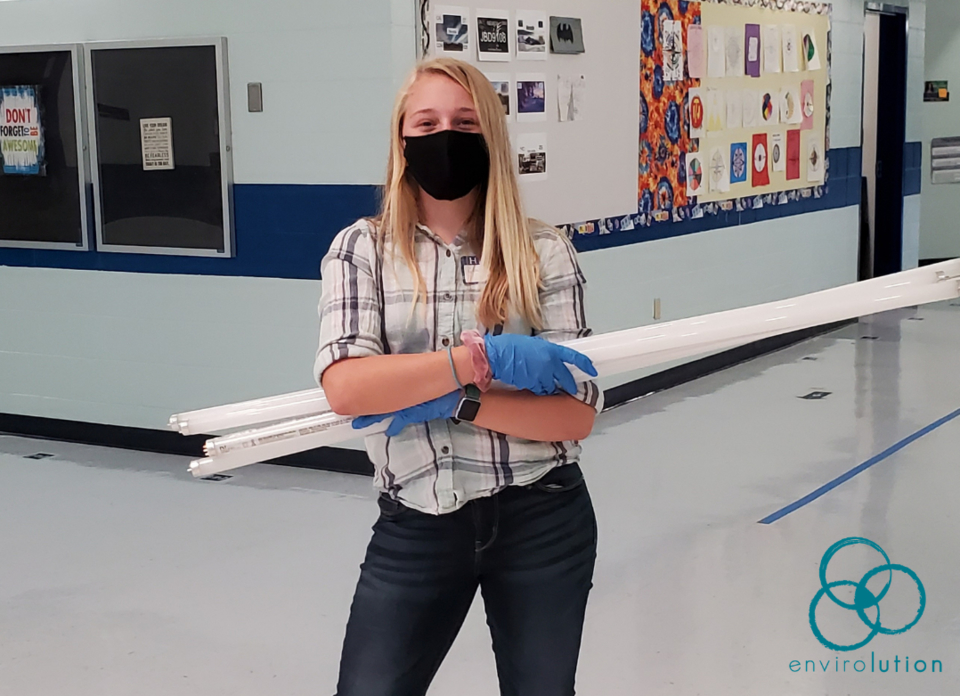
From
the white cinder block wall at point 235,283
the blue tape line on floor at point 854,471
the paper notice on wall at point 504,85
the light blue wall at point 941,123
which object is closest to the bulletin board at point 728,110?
the white cinder block wall at point 235,283

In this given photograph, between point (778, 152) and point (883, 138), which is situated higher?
point (883, 138)

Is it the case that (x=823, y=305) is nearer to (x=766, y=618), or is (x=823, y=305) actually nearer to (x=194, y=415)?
(x=194, y=415)

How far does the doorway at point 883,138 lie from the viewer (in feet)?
31.6

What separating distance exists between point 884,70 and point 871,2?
0.92m

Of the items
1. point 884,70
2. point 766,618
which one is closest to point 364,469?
point 766,618

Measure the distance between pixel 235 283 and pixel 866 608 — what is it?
2904 millimetres

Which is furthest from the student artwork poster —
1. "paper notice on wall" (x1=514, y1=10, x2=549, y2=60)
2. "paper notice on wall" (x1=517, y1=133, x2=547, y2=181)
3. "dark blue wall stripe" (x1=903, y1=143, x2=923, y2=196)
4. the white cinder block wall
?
"dark blue wall stripe" (x1=903, y1=143, x2=923, y2=196)

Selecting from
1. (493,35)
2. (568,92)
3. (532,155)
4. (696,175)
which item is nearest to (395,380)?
(493,35)

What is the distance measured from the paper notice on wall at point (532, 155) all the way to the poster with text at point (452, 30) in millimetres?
560

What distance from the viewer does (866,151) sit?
396 inches

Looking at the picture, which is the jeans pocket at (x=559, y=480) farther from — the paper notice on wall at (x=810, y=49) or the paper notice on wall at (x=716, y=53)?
the paper notice on wall at (x=810, y=49)

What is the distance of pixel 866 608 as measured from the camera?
3605mm

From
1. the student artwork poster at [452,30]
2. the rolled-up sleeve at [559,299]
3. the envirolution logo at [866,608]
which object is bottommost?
the envirolution logo at [866,608]

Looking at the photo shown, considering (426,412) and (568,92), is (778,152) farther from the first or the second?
(426,412)
